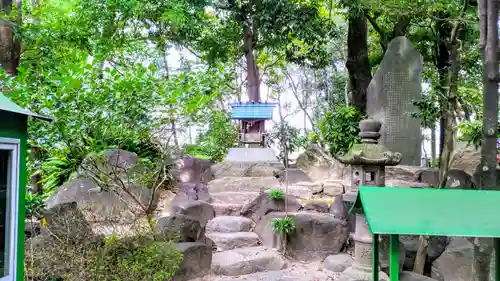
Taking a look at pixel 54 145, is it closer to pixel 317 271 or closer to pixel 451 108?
pixel 317 271

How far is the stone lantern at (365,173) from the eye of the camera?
540 centimetres

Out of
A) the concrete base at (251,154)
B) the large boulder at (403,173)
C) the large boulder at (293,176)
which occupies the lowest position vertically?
the large boulder at (293,176)

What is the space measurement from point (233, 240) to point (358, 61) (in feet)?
25.4

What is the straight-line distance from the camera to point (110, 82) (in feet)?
15.8

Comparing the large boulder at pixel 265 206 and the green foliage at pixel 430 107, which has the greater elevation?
the green foliage at pixel 430 107

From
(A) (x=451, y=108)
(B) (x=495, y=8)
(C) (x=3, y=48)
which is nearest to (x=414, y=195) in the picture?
(B) (x=495, y=8)

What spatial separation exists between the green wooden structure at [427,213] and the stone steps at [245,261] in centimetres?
343

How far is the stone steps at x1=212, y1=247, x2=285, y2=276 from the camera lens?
18.8 ft

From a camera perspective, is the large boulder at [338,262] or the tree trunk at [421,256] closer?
the tree trunk at [421,256]

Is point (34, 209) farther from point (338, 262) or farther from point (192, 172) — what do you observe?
point (192, 172)

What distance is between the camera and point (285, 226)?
6.33 meters

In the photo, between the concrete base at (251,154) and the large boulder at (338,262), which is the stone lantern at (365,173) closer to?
the large boulder at (338,262)

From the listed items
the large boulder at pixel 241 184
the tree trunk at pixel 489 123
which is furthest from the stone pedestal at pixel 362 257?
the large boulder at pixel 241 184

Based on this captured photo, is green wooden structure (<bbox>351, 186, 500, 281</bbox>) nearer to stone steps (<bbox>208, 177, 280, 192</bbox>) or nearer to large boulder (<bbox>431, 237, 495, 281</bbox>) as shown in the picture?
large boulder (<bbox>431, 237, 495, 281</bbox>)
